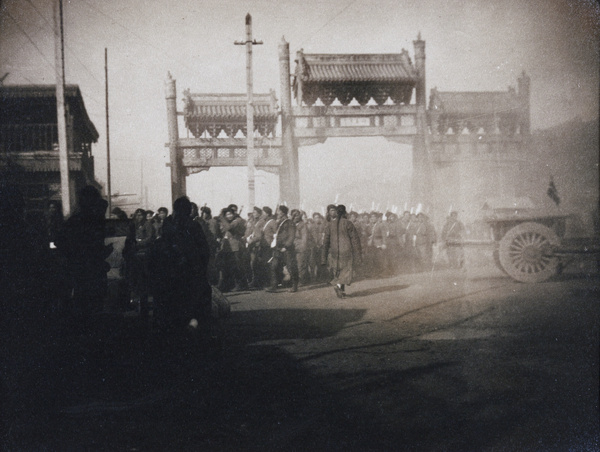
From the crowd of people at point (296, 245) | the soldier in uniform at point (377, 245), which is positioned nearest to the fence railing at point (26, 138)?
the crowd of people at point (296, 245)

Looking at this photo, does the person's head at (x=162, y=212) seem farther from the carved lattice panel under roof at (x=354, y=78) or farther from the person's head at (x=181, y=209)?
the carved lattice panel under roof at (x=354, y=78)

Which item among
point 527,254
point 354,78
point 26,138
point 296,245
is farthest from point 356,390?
point 26,138

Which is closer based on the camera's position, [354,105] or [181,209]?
[181,209]

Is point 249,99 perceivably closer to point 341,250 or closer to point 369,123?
point 369,123

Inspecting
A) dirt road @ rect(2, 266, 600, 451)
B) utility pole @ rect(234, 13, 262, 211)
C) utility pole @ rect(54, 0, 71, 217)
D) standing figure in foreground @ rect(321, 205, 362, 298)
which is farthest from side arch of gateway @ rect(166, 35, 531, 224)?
dirt road @ rect(2, 266, 600, 451)

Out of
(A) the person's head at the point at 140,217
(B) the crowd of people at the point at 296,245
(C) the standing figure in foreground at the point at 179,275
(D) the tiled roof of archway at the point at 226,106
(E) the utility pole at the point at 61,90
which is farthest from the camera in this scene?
(D) the tiled roof of archway at the point at 226,106
